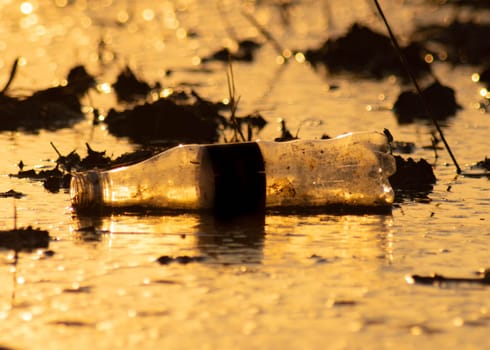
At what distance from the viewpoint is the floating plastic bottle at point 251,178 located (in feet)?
21.8

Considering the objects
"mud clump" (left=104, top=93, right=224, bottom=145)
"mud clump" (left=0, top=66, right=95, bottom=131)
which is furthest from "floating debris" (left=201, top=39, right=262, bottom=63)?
"mud clump" (left=104, top=93, right=224, bottom=145)

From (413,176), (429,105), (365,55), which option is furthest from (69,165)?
(365,55)

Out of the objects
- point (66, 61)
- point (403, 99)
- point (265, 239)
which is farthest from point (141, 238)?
point (66, 61)

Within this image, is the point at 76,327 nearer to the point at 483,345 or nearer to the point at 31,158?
the point at 483,345

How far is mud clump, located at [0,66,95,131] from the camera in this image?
33.5 ft

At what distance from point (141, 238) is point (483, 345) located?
2.04 metres

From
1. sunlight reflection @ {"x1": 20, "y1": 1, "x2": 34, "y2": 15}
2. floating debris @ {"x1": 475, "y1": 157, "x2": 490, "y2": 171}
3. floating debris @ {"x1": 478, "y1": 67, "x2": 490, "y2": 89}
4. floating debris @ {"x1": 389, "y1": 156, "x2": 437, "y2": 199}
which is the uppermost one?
sunlight reflection @ {"x1": 20, "y1": 1, "x2": 34, "y2": 15}

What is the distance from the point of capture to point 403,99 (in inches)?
428

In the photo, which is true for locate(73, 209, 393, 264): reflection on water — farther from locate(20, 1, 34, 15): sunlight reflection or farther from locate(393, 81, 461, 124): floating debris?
locate(20, 1, 34, 15): sunlight reflection

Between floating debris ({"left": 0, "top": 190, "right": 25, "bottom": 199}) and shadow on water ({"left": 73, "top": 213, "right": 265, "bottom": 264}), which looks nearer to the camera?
shadow on water ({"left": 73, "top": 213, "right": 265, "bottom": 264})

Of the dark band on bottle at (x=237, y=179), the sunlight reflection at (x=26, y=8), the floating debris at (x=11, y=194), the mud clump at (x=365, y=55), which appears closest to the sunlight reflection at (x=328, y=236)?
the dark band on bottle at (x=237, y=179)

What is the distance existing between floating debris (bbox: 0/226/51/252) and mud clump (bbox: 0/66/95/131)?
12.9ft

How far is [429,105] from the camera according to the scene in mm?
10852

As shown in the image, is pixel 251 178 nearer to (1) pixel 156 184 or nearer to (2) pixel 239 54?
(1) pixel 156 184
